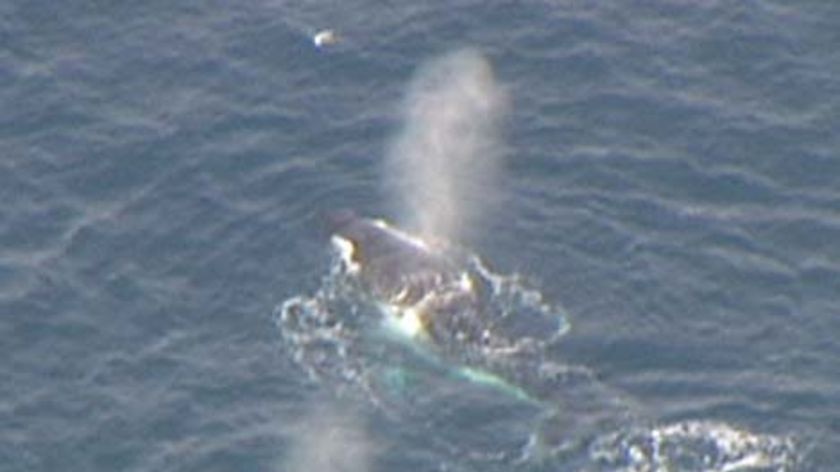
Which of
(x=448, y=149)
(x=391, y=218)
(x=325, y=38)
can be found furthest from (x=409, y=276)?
(x=325, y=38)

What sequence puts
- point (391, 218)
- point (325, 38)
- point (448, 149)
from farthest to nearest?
point (325, 38) → point (448, 149) → point (391, 218)

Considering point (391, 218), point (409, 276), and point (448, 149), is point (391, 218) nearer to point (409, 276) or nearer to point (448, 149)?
point (409, 276)

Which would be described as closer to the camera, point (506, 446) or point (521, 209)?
point (506, 446)

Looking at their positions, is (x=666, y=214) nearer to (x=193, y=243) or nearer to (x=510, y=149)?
(x=510, y=149)

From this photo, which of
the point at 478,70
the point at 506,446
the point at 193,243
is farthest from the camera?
the point at 478,70

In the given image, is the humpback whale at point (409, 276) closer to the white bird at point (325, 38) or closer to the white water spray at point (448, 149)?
the white water spray at point (448, 149)

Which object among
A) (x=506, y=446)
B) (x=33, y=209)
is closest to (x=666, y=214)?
(x=506, y=446)

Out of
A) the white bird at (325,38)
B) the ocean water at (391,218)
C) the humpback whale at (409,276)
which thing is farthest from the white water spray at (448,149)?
the white bird at (325,38)
